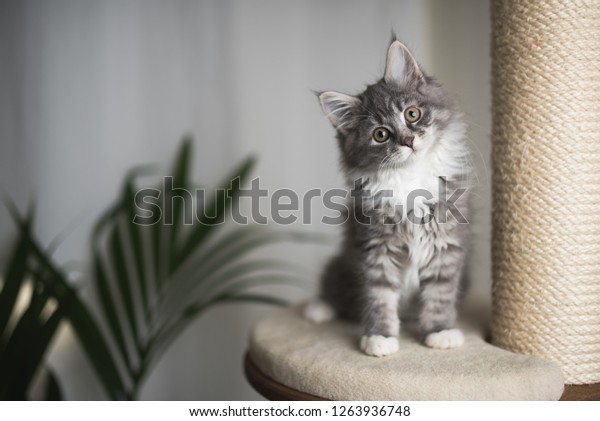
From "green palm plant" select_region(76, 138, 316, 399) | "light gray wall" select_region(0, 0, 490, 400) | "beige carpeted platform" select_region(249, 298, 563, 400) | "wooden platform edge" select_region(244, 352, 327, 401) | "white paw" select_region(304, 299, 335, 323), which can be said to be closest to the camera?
"beige carpeted platform" select_region(249, 298, 563, 400)

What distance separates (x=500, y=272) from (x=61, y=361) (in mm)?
1794

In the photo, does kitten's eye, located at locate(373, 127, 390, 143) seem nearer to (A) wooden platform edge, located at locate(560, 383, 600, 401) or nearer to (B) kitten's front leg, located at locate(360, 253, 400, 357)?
(B) kitten's front leg, located at locate(360, 253, 400, 357)

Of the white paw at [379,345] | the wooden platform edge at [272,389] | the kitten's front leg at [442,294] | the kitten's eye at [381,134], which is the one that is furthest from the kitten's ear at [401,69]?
the wooden platform edge at [272,389]

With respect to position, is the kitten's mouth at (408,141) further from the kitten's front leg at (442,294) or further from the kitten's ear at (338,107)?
the kitten's front leg at (442,294)

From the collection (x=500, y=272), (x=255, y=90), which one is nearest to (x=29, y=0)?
(x=255, y=90)

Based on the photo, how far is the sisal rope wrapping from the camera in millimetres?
1104

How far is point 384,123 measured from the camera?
1.15 meters

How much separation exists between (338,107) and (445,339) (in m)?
0.56

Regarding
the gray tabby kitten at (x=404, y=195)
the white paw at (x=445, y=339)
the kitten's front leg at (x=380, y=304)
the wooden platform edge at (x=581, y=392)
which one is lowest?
the wooden platform edge at (x=581, y=392)

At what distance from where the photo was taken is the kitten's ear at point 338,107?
46.2 inches

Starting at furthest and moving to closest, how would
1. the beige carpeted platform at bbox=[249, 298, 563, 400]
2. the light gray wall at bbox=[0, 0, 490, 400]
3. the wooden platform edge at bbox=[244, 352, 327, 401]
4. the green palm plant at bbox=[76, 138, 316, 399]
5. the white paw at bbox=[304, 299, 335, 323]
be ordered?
the light gray wall at bbox=[0, 0, 490, 400] → the green palm plant at bbox=[76, 138, 316, 399] → the white paw at bbox=[304, 299, 335, 323] → the wooden platform edge at bbox=[244, 352, 327, 401] → the beige carpeted platform at bbox=[249, 298, 563, 400]

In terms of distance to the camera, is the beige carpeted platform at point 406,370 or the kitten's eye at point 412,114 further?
the kitten's eye at point 412,114

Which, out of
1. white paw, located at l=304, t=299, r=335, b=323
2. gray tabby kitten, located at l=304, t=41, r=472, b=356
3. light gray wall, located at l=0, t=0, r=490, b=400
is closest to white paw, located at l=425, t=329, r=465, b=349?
gray tabby kitten, located at l=304, t=41, r=472, b=356

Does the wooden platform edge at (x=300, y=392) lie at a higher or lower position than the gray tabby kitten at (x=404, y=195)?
lower
